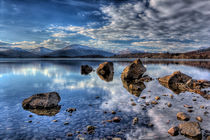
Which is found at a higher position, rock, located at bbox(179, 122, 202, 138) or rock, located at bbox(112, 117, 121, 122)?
rock, located at bbox(179, 122, 202, 138)

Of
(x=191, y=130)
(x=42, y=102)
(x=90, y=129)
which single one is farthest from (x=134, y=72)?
(x=90, y=129)

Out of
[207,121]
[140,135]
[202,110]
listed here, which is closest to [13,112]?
[140,135]

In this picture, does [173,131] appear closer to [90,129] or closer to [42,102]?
[90,129]

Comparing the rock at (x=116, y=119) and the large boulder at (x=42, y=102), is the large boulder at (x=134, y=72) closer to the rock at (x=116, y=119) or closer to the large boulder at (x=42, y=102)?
the large boulder at (x=42, y=102)

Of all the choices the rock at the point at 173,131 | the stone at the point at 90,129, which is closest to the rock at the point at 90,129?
the stone at the point at 90,129

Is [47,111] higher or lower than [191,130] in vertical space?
lower

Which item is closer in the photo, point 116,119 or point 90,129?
point 90,129

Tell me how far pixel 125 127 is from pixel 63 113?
5.07 m

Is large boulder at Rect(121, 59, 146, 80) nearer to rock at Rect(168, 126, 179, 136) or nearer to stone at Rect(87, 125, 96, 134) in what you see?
rock at Rect(168, 126, 179, 136)

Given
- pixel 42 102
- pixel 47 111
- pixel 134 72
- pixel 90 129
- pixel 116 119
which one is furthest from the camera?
pixel 134 72

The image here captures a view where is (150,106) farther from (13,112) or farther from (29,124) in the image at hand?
(13,112)

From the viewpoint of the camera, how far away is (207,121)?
9.58m

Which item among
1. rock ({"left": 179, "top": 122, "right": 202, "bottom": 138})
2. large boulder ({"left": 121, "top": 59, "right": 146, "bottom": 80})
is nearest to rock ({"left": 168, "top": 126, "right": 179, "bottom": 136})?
rock ({"left": 179, "top": 122, "right": 202, "bottom": 138})

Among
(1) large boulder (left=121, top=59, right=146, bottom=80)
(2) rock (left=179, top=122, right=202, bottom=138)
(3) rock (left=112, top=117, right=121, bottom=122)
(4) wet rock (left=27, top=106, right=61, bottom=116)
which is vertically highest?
(1) large boulder (left=121, top=59, right=146, bottom=80)
